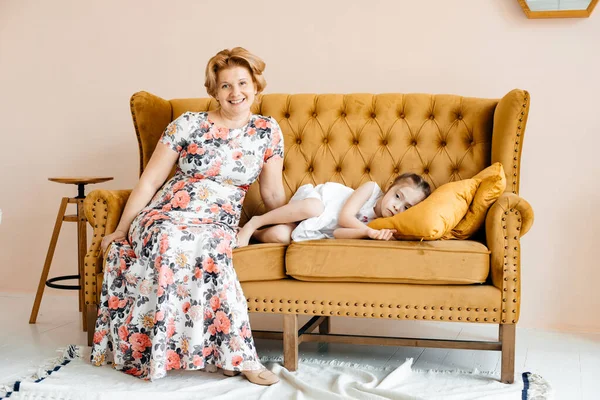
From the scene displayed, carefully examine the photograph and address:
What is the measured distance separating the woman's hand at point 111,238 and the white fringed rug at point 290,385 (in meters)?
0.42

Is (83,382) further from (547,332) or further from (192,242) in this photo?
(547,332)

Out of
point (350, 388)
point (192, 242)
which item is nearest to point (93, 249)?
point (192, 242)

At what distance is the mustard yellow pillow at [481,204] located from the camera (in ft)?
8.01

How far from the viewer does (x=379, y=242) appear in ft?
7.73

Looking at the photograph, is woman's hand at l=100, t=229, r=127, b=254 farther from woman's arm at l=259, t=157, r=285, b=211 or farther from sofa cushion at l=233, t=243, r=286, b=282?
woman's arm at l=259, t=157, r=285, b=211

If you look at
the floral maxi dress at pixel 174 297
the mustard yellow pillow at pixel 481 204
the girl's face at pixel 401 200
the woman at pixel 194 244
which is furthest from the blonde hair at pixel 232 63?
the mustard yellow pillow at pixel 481 204

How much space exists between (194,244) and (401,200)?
79cm

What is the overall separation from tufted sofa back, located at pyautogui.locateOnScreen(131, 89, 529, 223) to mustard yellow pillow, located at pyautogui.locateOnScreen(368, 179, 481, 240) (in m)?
0.33

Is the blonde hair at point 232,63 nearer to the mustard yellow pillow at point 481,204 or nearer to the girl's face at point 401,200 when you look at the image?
the girl's face at point 401,200

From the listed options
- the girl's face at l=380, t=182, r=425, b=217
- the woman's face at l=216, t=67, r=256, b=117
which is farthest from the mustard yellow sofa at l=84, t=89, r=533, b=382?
the woman's face at l=216, t=67, r=256, b=117

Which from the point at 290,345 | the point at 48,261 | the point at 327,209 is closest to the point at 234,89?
the point at 327,209

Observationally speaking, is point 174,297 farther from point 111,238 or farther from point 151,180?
point 151,180

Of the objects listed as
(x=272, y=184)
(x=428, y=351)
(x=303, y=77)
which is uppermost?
(x=303, y=77)

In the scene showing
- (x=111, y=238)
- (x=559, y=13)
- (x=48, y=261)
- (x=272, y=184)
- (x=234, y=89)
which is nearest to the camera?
(x=111, y=238)
